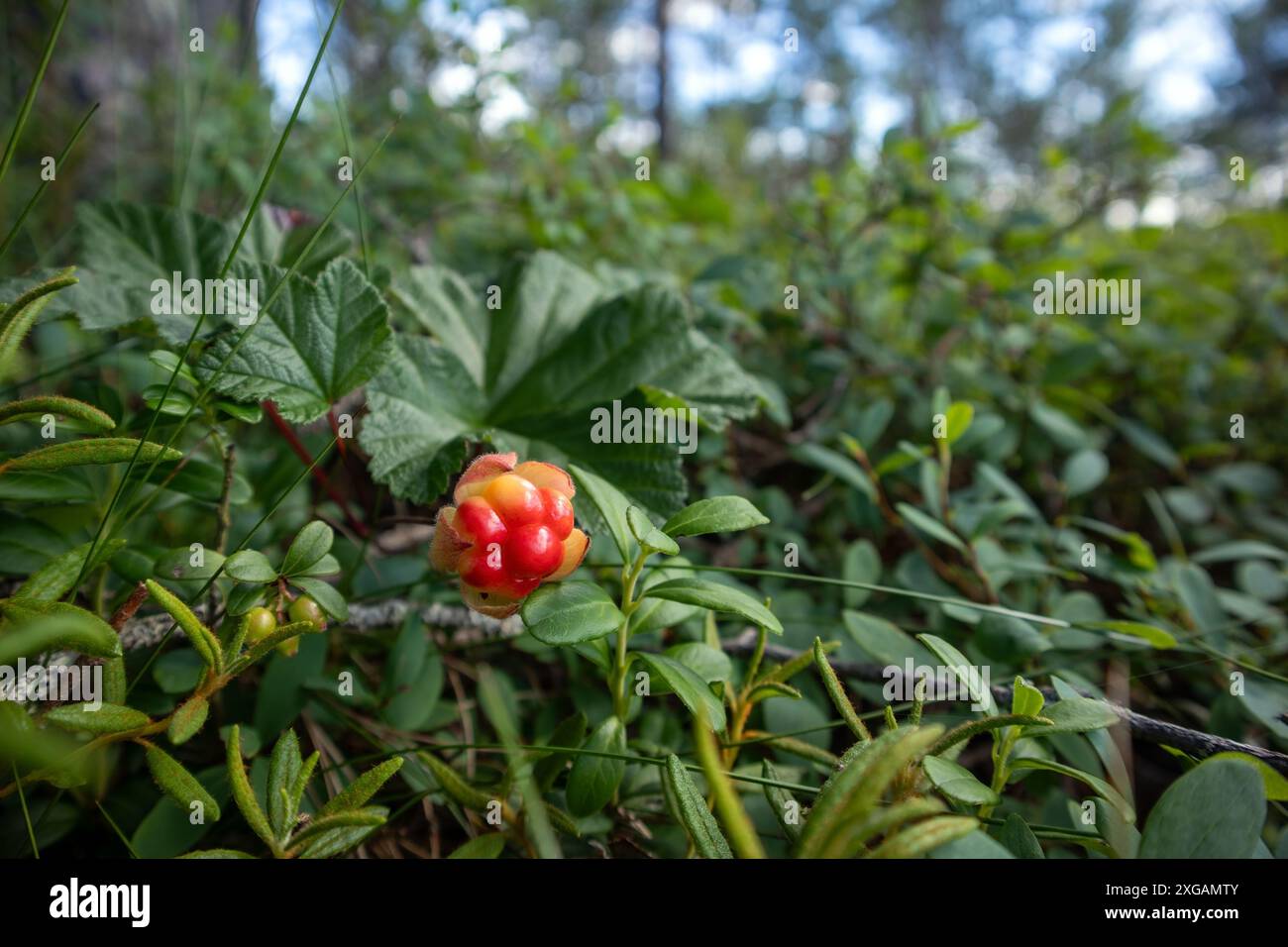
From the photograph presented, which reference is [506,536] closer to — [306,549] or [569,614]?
[569,614]

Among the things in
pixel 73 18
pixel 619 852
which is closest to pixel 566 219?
pixel 619 852

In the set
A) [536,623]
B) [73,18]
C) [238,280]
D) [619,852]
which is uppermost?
[73,18]

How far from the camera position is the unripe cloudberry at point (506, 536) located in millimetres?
616

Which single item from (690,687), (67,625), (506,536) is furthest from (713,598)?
(67,625)

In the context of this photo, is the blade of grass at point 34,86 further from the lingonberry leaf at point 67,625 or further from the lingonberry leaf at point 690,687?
the lingonberry leaf at point 690,687

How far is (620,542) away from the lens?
0.68 meters

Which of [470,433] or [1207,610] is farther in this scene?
[1207,610]

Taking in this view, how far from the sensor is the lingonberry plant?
24.0 inches

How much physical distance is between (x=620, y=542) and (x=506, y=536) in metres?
0.11

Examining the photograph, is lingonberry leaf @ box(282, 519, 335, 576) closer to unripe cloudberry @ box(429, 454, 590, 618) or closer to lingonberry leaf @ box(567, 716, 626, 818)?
unripe cloudberry @ box(429, 454, 590, 618)

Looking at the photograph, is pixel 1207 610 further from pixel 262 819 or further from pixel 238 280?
pixel 238 280

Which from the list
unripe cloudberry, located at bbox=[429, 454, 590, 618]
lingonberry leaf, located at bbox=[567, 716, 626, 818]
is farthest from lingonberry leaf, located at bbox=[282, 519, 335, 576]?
lingonberry leaf, located at bbox=[567, 716, 626, 818]

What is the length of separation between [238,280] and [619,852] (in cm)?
74
